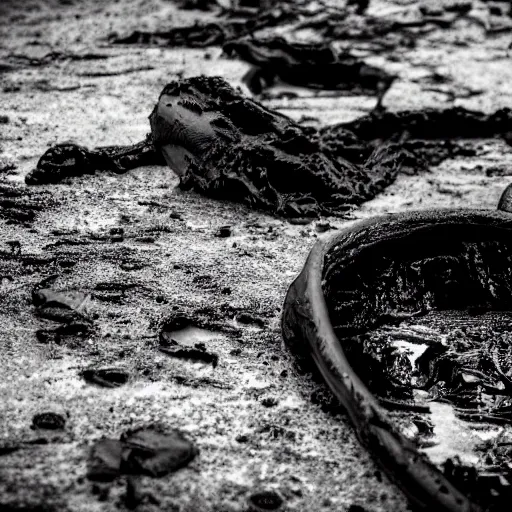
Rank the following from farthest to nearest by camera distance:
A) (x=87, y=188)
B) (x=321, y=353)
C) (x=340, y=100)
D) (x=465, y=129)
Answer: (x=340, y=100) < (x=465, y=129) < (x=87, y=188) < (x=321, y=353)

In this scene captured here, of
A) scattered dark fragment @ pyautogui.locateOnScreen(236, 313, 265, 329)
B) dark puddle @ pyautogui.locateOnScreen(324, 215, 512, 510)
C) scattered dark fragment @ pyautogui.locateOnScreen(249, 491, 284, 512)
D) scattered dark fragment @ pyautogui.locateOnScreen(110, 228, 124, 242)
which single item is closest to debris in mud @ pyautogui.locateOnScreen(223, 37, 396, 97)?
scattered dark fragment @ pyautogui.locateOnScreen(110, 228, 124, 242)

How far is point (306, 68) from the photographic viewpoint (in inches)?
179

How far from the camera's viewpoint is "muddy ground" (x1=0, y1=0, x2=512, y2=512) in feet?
4.92

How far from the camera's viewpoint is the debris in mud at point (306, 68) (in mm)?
4422

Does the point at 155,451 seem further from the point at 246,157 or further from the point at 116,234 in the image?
the point at 246,157

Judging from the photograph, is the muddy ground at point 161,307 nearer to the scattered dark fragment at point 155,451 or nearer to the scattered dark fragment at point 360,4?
the scattered dark fragment at point 155,451

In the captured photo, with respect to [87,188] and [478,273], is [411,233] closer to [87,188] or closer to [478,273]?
[478,273]

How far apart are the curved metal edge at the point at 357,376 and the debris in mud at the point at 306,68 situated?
2283mm

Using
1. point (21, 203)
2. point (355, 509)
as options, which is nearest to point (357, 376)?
point (355, 509)

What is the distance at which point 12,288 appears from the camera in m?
2.19

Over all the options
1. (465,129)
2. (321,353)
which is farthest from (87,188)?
(465,129)

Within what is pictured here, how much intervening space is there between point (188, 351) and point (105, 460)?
1.70ft

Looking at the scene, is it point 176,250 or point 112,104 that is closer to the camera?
point 176,250

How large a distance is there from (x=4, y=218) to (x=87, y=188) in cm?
46
